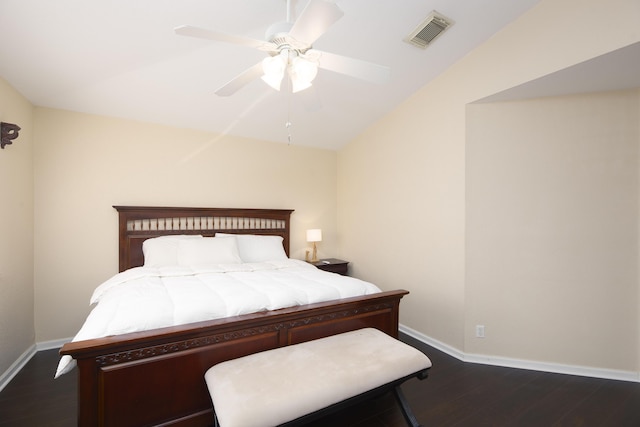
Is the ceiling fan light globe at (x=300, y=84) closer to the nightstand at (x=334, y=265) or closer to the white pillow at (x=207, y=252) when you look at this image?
the white pillow at (x=207, y=252)

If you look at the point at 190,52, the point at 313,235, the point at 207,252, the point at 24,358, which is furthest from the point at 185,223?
the point at 190,52

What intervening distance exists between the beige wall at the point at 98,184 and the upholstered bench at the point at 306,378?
7.71 ft

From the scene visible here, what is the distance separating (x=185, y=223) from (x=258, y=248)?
92cm

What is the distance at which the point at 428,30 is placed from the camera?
2346 mm

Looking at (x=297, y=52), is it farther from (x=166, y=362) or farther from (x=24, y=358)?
(x=24, y=358)

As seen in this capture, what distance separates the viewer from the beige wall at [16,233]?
224 cm

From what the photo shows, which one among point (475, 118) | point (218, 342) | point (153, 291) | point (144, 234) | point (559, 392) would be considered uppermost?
point (475, 118)

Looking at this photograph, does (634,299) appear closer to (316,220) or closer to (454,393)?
(454,393)

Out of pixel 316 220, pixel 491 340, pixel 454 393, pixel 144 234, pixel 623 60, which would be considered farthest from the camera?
pixel 316 220

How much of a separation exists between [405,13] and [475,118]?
1144mm

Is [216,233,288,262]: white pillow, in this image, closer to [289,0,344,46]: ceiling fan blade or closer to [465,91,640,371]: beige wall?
[465,91,640,371]: beige wall

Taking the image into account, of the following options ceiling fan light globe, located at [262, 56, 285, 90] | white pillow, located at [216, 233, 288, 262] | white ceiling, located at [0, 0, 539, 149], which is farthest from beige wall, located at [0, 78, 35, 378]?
ceiling fan light globe, located at [262, 56, 285, 90]

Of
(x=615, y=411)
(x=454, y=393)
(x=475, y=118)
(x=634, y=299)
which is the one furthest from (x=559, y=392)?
(x=475, y=118)

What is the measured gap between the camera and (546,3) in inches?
84.4
